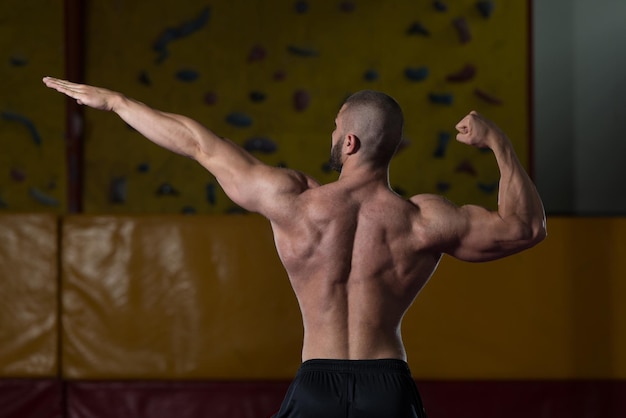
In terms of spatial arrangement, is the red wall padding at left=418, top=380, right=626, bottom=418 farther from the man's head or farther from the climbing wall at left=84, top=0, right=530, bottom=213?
the man's head

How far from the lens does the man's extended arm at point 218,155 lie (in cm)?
236

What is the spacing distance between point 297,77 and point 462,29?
0.92 m

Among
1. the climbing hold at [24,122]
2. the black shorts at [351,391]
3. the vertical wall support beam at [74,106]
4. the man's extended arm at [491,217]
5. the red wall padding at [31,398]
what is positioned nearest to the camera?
the black shorts at [351,391]

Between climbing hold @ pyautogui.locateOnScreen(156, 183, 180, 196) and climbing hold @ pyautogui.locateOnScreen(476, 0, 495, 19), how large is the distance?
189cm

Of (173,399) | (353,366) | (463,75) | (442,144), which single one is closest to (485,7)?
(463,75)

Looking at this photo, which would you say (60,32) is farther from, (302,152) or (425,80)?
(425,80)

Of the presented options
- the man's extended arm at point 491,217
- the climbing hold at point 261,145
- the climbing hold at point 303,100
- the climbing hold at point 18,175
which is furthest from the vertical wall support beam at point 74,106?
the man's extended arm at point 491,217

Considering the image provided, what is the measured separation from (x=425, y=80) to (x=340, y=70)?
1.50 feet

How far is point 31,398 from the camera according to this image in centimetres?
385

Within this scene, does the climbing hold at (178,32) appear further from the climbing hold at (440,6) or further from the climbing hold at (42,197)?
the climbing hold at (440,6)

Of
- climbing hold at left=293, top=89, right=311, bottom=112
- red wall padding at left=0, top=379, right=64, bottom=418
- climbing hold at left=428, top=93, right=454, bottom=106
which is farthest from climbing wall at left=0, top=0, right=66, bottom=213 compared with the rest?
climbing hold at left=428, top=93, right=454, bottom=106

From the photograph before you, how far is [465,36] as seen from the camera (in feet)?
16.3

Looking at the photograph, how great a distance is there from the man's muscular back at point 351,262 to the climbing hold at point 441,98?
2677 millimetres

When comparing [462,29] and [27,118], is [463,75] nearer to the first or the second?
[462,29]
